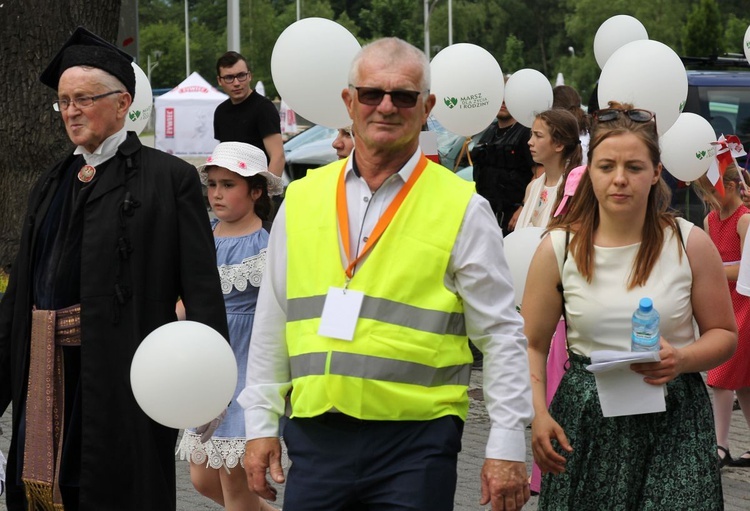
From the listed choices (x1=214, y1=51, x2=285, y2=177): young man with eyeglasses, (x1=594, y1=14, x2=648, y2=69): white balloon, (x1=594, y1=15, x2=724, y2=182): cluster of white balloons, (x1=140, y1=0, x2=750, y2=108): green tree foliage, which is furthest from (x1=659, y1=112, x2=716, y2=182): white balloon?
(x1=140, y1=0, x2=750, y2=108): green tree foliage

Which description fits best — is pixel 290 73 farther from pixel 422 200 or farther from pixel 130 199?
pixel 422 200

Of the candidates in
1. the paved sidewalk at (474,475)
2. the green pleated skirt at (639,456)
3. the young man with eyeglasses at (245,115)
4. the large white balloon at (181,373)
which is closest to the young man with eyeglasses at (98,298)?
the large white balloon at (181,373)

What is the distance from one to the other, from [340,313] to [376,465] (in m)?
0.40

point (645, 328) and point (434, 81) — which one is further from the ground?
point (434, 81)

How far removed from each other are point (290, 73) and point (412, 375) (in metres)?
3.88

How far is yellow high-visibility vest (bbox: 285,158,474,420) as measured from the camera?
3471 millimetres

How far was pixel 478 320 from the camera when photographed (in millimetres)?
3570

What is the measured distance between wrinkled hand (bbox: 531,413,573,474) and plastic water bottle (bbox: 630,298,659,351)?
0.34 meters

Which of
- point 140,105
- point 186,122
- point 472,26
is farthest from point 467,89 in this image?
point 472,26

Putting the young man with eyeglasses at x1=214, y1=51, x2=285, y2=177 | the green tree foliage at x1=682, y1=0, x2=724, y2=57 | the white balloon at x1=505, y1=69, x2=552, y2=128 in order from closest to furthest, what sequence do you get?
the white balloon at x1=505, y1=69, x2=552, y2=128, the young man with eyeglasses at x1=214, y1=51, x2=285, y2=177, the green tree foliage at x1=682, y1=0, x2=724, y2=57

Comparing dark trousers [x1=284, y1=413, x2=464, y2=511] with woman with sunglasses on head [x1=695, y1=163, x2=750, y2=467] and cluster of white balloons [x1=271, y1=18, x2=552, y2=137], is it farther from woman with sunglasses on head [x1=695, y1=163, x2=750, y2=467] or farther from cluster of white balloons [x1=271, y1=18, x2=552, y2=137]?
woman with sunglasses on head [x1=695, y1=163, x2=750, y2=467]

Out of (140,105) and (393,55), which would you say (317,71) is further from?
(393,55)

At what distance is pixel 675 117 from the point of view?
7.31 m

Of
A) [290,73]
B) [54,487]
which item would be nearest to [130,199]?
[54,487]
